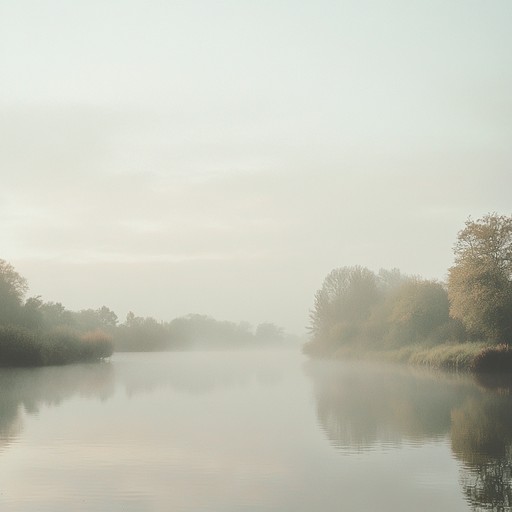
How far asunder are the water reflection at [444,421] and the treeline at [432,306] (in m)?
8.71

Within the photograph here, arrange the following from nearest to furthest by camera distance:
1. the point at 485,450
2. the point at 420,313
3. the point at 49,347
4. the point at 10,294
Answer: the point at 485,450
the point at 49,347
the point at 420,313
the point at 10,294

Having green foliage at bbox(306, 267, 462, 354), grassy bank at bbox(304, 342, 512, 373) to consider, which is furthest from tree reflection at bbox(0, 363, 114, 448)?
green foliage at bbox(306, 267, 462, 354)

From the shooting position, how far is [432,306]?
2260 inches

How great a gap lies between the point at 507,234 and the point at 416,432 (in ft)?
98.1

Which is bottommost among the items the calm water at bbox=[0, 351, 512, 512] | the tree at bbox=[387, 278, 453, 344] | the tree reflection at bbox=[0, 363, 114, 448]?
the tree reflection at bbox=[0, 363, 114, 448]

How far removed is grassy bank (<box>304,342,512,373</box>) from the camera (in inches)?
1603

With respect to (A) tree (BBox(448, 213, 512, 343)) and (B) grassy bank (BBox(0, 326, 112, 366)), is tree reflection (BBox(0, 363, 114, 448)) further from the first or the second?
(A) tree (BBox(448, 213, 512, 343))

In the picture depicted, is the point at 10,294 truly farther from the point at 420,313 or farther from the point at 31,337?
the point at 420,313

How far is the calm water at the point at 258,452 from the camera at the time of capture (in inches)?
433

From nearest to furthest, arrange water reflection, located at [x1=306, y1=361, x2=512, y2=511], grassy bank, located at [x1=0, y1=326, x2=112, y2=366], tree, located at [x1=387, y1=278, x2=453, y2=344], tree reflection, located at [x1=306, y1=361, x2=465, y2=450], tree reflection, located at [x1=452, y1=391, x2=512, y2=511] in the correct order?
tree reflection, located at [x1=452, y1=391, x2=512, y2=511] < water reflection, located at [x1=306, y1=361, x2=512, y2=511] < tree reflection, located at [x1=306, y1=361, x2=465, y2=450] < grassy bank, located at [x1=0, y1=326, x2=112, y2=366] < tree, located at [x1=387, y1=278, x2=453, y2=344]

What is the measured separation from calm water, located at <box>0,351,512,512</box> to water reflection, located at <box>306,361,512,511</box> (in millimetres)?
48

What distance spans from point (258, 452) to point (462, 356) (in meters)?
30.3

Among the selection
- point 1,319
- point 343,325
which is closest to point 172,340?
point 343,325

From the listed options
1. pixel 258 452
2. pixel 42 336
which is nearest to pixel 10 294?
pixel 42 336
